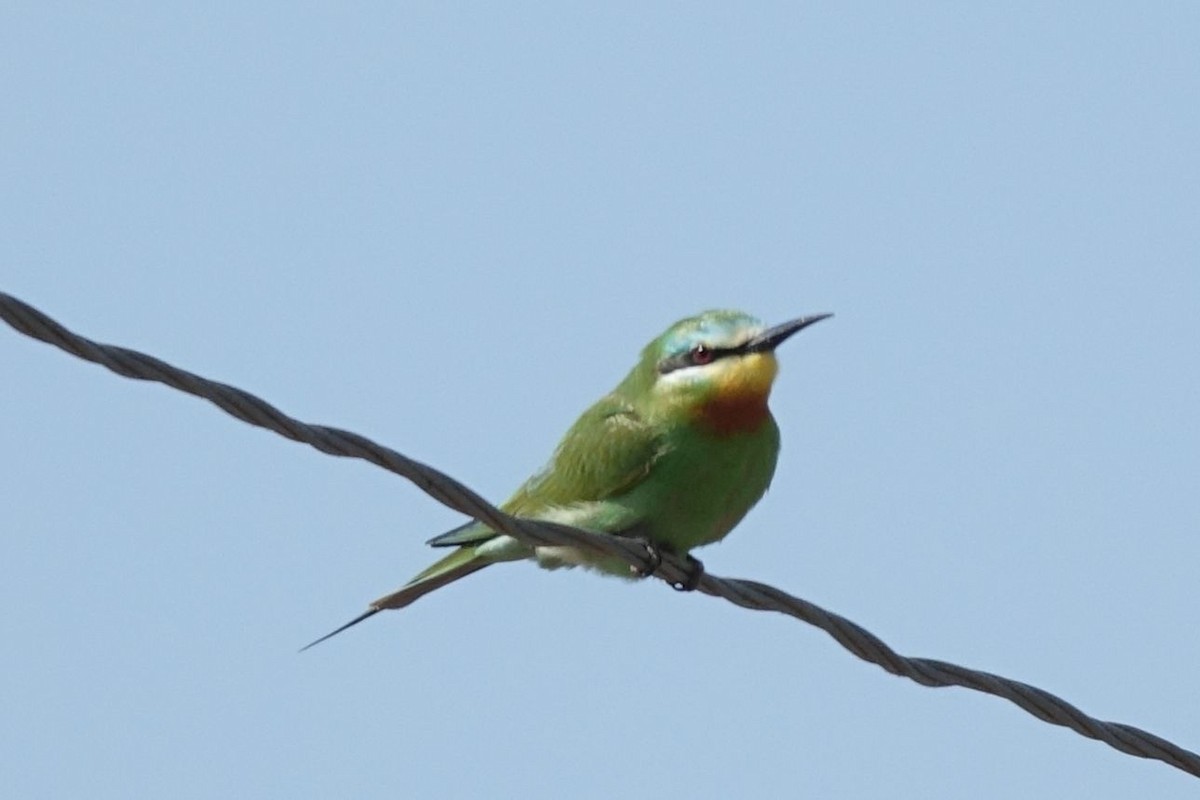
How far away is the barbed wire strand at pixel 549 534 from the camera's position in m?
3.37

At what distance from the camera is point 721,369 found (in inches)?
238

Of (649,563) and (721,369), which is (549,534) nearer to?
(649,563)

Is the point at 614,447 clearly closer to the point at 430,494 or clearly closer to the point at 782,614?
the point at 782,614

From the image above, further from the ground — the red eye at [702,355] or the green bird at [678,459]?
the red eye at [702,355]

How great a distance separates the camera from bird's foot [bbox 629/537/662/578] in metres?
5.69

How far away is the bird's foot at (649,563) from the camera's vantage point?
18.7 feet

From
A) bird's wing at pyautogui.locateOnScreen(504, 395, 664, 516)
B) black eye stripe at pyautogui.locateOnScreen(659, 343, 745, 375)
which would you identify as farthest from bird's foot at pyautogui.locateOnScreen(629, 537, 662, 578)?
black eye stripe at pyautogui.locateOnScreen(659, 343, 745, 375)

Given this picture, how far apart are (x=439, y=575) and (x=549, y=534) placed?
6.38 feet

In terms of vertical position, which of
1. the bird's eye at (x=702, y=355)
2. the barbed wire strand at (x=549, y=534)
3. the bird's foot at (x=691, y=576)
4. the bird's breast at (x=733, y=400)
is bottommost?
the barbed wire strand at (x=549, y=534)

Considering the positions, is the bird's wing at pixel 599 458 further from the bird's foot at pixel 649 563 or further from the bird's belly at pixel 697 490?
the bird's foot at pixel 649 563

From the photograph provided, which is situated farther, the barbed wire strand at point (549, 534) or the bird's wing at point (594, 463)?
the bird's wing at point (594, 463)

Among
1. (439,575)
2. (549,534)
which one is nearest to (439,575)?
(439,575)

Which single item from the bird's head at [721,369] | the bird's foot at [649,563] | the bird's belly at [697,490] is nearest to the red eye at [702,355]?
the bird's head at [721,369]

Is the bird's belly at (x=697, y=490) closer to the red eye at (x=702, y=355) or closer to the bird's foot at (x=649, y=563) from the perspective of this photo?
the bird's foot at (x=649, y=563)
